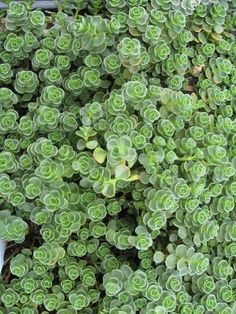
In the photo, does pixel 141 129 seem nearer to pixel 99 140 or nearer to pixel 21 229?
pixel 99 140

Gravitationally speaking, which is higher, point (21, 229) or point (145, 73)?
point (145, 73)

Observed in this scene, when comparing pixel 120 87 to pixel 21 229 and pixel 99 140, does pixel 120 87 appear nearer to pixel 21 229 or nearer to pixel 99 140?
pixel 99 140

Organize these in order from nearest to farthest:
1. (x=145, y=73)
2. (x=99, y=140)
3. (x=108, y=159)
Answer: (x=108, y=159) → (x=99, y=140) → (x=145, y=73)

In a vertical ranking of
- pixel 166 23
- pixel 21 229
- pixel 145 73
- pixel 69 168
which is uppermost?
pixel 166 23

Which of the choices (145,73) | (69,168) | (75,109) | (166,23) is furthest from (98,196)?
(166,23)

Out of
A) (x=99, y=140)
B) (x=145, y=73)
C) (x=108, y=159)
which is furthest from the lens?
(x=145, y=73)

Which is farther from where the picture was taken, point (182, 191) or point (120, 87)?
point (120, 87)
